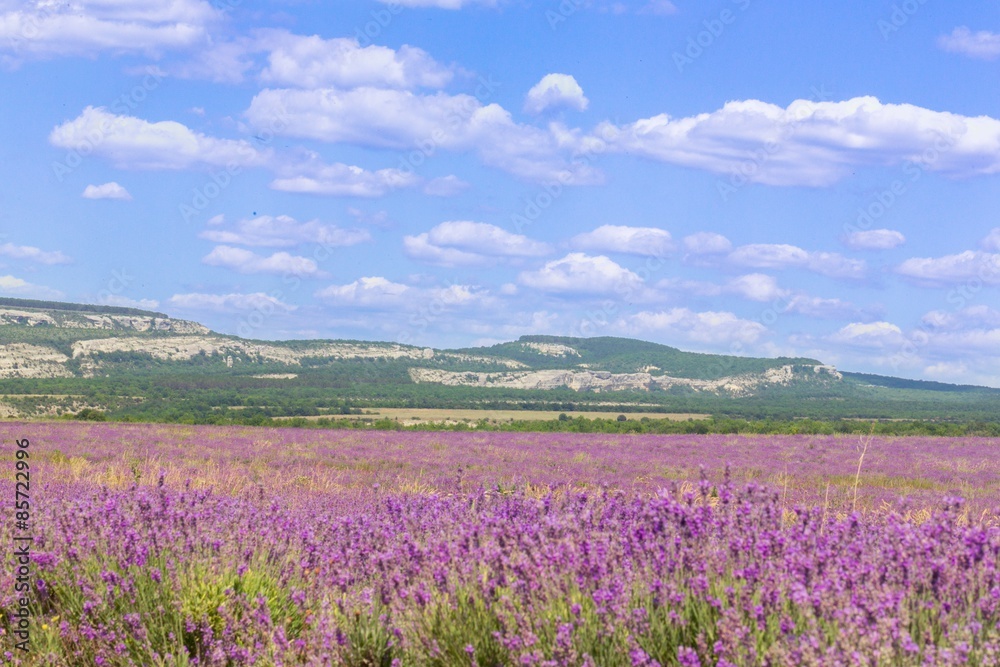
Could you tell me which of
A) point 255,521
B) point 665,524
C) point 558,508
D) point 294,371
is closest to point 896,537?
point 665,524

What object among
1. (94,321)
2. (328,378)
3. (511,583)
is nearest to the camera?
(511,583)

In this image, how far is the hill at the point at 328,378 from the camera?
3622 inches

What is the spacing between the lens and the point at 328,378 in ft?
461

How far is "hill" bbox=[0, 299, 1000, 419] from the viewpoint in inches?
3622

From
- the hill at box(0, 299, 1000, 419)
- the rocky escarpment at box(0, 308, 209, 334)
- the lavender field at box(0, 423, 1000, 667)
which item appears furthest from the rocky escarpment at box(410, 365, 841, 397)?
the lavender field at box(0, 423, 1000, 667)

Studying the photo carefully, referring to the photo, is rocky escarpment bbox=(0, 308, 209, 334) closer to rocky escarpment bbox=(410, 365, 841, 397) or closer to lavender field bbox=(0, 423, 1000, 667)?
rocky escarpment bbox=(410, 365, 841, 397)

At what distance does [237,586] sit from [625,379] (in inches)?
6697

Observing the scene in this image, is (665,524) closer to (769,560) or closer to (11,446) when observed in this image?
(769,560)

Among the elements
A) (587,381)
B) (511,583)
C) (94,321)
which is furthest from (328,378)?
(511,583)

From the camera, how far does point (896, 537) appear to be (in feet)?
12.5

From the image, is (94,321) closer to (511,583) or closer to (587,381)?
(587,381)

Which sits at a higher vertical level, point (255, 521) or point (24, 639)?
point (255, 521)

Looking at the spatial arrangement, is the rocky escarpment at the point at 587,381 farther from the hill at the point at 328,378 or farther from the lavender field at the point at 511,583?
the lavender field at the point at 511,583

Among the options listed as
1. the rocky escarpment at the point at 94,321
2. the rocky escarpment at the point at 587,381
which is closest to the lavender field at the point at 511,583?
the rocky escarpment at the point at 587,381
